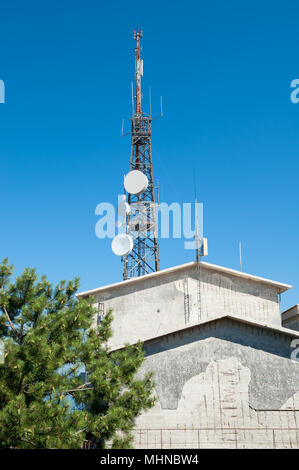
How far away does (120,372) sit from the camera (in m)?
12.3

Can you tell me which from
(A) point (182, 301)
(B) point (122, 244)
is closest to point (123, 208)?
(B) point (122, 244)

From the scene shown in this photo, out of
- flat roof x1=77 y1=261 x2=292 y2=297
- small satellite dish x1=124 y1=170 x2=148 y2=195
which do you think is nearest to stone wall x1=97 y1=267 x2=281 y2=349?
flat roof x1=77 y1=261 x2=292 y2=297

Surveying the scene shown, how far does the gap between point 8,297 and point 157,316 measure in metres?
9.20

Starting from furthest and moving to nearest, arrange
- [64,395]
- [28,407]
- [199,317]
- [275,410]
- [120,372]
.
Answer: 1. [199,317]
2. [275,410]
3. [120,372]
4. [64,395]
5. [28,407]

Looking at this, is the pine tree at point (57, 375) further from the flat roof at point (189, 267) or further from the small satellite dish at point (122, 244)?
the small satellite dish at point (122, 244)

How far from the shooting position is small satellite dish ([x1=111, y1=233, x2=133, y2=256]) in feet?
73.3

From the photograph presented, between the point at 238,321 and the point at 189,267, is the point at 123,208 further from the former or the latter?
the point at 238,321

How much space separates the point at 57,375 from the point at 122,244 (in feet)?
39.1

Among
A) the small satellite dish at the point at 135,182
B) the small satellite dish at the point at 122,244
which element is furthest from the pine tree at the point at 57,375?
the small satellite dish at the point at 135,182

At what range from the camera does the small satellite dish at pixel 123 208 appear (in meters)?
25.0

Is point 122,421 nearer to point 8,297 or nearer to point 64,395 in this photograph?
point 64,395

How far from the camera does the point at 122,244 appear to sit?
22.5 metres

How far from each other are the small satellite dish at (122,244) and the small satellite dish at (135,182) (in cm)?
307
